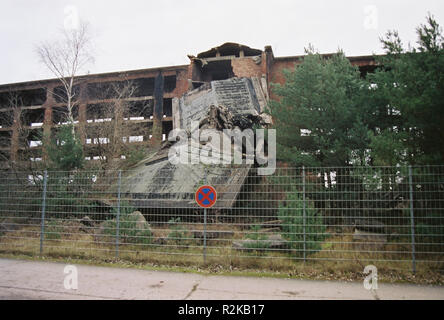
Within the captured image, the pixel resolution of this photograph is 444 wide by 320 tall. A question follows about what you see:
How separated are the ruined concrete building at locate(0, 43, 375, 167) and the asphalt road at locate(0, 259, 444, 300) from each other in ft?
38.4

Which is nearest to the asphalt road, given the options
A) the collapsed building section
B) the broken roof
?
the collapsed building section

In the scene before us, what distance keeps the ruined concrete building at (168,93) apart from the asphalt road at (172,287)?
1170 centimetres

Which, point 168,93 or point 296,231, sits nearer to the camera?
point 296,231

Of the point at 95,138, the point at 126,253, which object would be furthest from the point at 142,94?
the point at 126,253

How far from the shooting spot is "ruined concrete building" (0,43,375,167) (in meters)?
18.4

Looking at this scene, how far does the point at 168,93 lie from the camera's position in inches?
961

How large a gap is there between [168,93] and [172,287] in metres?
21.5

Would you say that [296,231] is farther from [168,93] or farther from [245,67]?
[168,93]

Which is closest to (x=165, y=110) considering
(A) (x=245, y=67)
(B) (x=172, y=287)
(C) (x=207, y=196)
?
(A) (x=245, y=67)

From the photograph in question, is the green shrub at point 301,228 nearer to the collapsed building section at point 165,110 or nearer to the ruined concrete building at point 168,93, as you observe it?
the collapsed building section at point 165,110

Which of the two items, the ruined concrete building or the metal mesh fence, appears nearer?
the metal mesh fence

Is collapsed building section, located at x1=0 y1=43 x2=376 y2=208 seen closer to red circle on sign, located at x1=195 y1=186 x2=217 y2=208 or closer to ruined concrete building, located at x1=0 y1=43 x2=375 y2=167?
ruined concrete building, located at x1=0 y1=43 x2=375 y2=167
